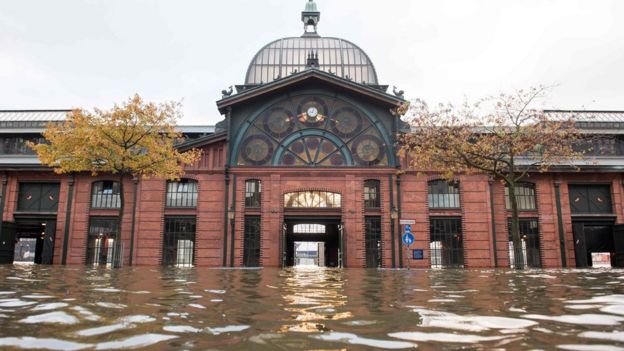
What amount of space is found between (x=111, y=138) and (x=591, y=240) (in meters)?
37.1

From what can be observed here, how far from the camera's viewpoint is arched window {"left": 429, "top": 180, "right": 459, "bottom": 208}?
104 ft

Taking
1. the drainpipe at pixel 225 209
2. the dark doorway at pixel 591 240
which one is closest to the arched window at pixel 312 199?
the drainpipe at pixel 225 209

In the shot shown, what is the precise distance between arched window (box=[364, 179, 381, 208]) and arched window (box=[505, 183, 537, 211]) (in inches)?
350

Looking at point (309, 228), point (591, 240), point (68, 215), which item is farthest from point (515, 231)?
point (68, 215)

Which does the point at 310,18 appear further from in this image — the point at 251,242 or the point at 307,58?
the point at 251,242

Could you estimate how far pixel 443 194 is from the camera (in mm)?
31719

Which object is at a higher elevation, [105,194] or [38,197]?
[105,194]

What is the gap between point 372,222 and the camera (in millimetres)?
31109

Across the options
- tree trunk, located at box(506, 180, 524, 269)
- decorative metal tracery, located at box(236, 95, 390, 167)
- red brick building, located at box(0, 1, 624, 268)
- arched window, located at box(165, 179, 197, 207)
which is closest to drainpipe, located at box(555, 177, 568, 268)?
red brick building, located at box(0, 1, 624, 268)

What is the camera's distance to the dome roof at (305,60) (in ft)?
124

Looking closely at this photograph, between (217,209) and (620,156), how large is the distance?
29406mm

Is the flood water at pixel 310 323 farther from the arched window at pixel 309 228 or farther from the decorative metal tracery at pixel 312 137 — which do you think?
the arched window at pixel 309 228

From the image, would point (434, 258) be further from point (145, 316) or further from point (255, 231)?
point (145, 316)

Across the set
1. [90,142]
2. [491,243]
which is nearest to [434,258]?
[491,243]
